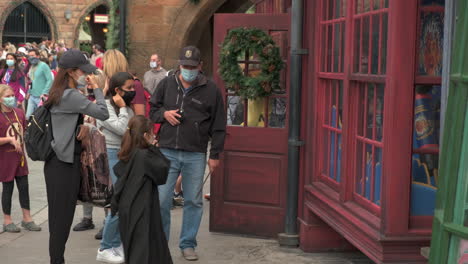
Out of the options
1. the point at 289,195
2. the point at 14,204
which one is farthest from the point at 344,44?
the point at 14,204

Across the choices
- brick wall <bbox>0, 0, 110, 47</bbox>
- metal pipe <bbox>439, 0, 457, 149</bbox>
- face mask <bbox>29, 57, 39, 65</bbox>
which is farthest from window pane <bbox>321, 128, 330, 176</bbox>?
brick wall <bbox>0, 0, 110, 47</bbox>

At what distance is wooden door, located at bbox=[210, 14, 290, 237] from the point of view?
26.5 feet

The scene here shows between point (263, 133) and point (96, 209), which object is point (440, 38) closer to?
point (263, 133)

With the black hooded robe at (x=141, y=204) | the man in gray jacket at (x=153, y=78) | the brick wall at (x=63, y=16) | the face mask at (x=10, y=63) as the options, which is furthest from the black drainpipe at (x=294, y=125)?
the brick wall at (x=63, y=16)

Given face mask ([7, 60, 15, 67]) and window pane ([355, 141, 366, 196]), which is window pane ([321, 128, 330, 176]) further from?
face mask ([7, 60, 15, 67])

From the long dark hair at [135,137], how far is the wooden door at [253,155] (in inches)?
75.0

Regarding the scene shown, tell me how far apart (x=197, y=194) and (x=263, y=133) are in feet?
3.17

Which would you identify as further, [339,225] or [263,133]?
[263,133]

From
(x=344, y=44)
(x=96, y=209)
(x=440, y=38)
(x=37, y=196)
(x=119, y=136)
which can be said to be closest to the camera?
(x=440, y=38)

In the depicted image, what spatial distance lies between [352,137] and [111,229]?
2.22 meters

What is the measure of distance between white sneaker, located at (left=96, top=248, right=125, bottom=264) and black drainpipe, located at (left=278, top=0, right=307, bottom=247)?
1.52 m

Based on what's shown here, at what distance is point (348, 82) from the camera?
6.45 metres

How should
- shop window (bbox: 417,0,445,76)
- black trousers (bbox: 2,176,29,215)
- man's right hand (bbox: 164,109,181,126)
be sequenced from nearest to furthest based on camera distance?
shop window (bbox: 417,0,445,76) → man's right hand (bbox: 164,109,181,126) → black trousers (bbox: 2,176,29,215)

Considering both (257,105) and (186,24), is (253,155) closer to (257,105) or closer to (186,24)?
(257,105)
